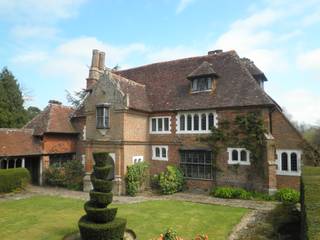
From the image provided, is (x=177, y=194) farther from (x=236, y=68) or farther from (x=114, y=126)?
(x=236, y=68)

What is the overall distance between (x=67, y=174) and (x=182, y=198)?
11063mm

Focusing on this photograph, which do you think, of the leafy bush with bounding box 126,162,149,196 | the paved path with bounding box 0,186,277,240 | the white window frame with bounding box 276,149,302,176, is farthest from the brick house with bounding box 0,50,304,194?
the paved path with bounding box 0,186,277,240

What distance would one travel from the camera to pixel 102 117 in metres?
23.0

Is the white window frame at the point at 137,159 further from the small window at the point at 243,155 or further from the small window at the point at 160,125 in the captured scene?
the small window at the point at 243,155

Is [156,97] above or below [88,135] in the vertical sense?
above

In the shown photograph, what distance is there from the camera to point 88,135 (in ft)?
78.5

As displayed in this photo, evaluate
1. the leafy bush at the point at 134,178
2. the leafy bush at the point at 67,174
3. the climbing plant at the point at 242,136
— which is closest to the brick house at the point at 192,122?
the climbing plant at the point at 242,136

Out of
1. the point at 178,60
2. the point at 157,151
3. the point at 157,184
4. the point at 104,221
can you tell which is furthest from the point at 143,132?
the point at 104,221

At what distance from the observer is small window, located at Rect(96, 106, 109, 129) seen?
2280 centimetres

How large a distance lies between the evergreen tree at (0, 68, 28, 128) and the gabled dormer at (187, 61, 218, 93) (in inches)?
1016

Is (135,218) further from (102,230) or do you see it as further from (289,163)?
(289,163)

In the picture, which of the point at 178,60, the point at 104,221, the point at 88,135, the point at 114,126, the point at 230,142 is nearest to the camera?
the point at 104,221

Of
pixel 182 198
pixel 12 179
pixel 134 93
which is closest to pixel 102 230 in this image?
pixel 182 198

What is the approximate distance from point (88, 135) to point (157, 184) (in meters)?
6.95
